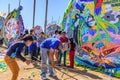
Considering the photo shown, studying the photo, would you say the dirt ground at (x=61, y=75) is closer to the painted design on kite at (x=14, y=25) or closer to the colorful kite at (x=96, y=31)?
the colorful kite at (x=96, y=31)

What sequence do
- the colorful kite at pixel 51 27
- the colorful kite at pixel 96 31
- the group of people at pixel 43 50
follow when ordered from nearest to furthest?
the group of people at pixel 43 50
the colorful kite at pixel 96 31
the colorful kite at pixel 51 27

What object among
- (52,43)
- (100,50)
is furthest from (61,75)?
(100,50)

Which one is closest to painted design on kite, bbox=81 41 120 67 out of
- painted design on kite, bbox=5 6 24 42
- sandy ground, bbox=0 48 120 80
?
sandy ground, bbox=0 48 120 80

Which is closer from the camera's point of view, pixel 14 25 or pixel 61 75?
pixel 61 75

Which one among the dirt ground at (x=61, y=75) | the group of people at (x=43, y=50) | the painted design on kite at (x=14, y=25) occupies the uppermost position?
the painted design on kite at (x=14, y=25)

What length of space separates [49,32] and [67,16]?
12365 mm

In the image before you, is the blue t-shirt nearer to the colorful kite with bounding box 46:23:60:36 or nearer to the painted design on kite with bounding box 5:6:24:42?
the painted design on kite with bounding box 5:6:24:42

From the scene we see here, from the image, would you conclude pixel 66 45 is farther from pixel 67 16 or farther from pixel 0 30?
pixel 0 30

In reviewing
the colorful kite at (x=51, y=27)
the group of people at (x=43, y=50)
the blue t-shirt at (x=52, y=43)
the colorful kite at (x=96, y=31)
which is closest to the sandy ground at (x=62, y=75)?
the group of people at (x=43, y=50)

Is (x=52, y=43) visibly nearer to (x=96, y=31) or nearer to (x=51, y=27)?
(x=96, y=31)

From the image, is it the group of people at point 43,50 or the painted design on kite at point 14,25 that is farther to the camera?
the painted design on kite at point 14,25

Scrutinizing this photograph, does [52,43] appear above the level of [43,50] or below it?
above

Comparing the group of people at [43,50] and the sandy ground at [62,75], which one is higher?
the group of people at [43,50]

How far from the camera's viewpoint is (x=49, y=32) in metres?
26.8
